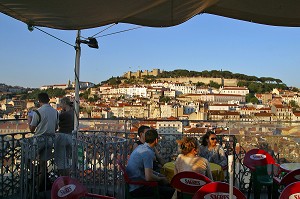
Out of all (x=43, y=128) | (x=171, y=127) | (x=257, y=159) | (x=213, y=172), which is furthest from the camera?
(x=171, y=127)

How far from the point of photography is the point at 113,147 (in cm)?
371

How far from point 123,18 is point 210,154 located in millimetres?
1931

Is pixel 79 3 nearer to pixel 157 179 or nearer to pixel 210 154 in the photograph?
pixel 157 179

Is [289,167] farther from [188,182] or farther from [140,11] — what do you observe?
[140,11]

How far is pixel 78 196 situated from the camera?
103 inches

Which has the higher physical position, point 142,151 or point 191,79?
point 191,79

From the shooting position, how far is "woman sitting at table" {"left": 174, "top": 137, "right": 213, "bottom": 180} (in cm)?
333

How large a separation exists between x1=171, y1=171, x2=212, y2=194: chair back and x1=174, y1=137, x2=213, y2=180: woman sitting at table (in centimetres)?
38

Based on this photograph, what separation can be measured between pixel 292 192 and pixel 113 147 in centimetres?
180

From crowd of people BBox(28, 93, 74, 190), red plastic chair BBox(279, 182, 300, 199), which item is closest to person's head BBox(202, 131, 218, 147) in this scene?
crowd of people BBox(28, 93, 74, 190)

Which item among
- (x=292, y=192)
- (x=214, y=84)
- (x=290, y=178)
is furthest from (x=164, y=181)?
(x=214, y=84)

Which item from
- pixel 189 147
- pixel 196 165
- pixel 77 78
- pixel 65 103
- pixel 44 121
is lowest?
pixel 196 165

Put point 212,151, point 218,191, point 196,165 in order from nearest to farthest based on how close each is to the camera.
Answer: point 218,191 < point 196,165 < point 212,151

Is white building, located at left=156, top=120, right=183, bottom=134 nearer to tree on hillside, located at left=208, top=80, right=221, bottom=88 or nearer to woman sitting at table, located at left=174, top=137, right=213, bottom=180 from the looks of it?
woman sitting at table, located at left=174, top=137, right=213, bottom=180
